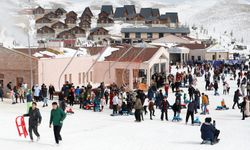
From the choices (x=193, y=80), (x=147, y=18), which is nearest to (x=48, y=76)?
(x=193, y=80)

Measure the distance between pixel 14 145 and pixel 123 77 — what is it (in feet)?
67.5

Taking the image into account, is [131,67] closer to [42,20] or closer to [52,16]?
[42,20]

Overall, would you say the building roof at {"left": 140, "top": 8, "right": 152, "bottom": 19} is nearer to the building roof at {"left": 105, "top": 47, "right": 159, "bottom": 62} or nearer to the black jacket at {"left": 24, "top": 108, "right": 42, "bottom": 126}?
the building roof at {"left": 105, "top": 47, "right": 159, "bottom": 62}

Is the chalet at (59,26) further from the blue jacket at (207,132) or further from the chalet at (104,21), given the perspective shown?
the blue jacket at (207,132)

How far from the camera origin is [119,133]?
14.0 metres

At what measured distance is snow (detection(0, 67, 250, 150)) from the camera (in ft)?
39.1

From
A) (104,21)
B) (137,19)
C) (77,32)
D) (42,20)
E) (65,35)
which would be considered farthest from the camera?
(137,19)

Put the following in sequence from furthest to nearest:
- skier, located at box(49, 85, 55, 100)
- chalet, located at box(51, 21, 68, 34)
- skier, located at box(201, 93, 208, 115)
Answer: chalet, located at box(51, 21, 68, 34), skier, located at box(49, 85, 55, 100), skier, located at box(201, 93, 208, 115)

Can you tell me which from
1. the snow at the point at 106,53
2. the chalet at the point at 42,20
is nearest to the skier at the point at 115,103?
the snow at the point at 106,53

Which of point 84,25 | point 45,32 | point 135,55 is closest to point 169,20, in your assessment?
point 84,25

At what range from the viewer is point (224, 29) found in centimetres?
15438

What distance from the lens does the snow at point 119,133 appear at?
11922mm

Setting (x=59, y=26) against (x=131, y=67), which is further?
(x=59, y=26)

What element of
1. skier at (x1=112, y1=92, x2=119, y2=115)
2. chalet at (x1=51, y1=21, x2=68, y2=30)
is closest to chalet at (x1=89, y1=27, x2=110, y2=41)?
chalet at (x1=51, y1=21, x2=68, y2=30)
